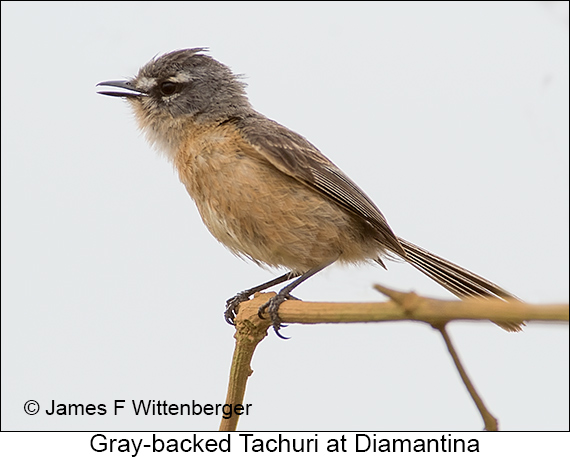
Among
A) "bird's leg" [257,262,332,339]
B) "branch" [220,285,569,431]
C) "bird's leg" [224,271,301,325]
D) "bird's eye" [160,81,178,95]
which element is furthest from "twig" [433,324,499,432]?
"bird's eye" [160,81,178,95]

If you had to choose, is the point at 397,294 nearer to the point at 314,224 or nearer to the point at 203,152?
the point at 314,224

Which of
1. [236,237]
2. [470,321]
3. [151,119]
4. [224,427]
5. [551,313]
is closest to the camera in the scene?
[551,313]

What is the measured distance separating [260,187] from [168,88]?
3.63ft

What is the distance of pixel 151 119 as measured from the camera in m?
4.45

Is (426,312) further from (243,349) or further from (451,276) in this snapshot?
(451,276)

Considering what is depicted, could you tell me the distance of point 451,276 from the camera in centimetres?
396

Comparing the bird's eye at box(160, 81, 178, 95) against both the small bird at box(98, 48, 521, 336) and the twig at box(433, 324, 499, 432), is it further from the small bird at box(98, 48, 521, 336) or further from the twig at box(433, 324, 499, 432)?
the twig at box(433, 324, 499, 432)

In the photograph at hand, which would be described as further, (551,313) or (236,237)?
(236,237)

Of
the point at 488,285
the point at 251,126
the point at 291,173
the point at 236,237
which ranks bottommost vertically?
the point at 488,285

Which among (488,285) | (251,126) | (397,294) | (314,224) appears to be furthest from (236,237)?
(397,294)

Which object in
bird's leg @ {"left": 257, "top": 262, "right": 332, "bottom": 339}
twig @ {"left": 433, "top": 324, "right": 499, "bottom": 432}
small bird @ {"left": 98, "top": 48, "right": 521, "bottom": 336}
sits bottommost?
twig @ {"left": 433, "top": 324, "right": 499, "bottom": 432}

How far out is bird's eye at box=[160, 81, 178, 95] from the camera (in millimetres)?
4477

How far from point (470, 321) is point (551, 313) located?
17 cm

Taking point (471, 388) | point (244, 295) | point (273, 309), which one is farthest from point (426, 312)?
point (244, 295)
